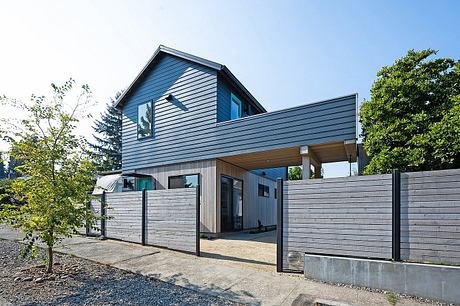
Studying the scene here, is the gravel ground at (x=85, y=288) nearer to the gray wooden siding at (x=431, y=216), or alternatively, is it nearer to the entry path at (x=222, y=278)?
the entry path at (x=222, y=278)

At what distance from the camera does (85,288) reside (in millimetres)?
4395

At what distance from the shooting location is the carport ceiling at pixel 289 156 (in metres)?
8.23

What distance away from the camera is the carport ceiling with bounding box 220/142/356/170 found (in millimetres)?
8227

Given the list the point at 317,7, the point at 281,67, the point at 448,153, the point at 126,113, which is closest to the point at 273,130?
the point at 281,67

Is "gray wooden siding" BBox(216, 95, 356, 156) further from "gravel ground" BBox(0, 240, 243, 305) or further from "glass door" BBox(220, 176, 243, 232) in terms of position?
"gravel ground" BBox(0, 240, 243, 305)

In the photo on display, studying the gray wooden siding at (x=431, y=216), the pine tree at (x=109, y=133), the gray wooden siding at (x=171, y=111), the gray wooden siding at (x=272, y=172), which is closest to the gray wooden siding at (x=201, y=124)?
the gray wooden siding at (x=171, y=111)

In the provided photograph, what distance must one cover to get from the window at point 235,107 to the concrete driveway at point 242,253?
16.2 feet

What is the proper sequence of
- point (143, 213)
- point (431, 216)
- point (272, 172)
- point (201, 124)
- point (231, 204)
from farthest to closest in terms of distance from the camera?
point (272, 172)
point (231, 204)
point (201, 124)
point (143, 213)
point (431, 216)

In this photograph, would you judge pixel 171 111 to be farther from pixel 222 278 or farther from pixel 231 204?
pixel 222 278

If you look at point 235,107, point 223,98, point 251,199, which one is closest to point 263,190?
point 251,199

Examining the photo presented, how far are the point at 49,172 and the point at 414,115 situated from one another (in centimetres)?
765

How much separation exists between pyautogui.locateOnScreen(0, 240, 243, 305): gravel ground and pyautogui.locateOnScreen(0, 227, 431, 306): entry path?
266mm

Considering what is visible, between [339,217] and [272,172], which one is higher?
[272,172]

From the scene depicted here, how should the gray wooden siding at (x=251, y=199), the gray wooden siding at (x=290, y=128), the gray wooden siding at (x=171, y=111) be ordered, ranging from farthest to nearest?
1. the gray wooden siding at (x=251, y=199)
2. the gray wooden siding at (x=171, y=111)
3. the gray wooden siding at (x=290, y=128)
